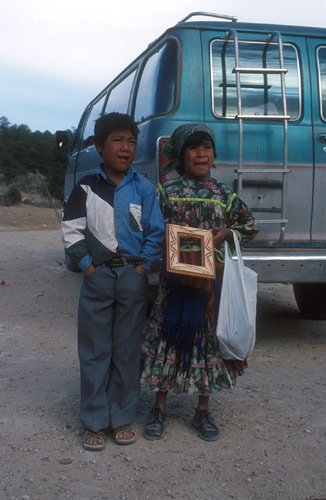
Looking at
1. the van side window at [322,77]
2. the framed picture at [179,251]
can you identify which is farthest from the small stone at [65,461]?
the van side window at [322,77]

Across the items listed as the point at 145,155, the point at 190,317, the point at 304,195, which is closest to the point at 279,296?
the point at 304,195

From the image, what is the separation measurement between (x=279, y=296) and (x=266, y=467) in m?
4.86

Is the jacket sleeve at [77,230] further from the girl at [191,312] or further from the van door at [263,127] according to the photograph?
the van door at [263,127]

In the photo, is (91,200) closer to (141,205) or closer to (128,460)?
(141,205)

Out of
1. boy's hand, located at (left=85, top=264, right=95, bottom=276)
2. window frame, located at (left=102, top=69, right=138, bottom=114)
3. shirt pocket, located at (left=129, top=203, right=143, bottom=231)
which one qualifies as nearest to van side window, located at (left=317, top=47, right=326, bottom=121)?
window frame, located at (left=102, top=69, right=138, bottom=114)

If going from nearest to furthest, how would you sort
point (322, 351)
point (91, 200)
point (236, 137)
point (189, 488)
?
point (189, 488) < point (91, 200) < point (236, 137) < point (322, 351)

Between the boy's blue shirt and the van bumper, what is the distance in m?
1.59

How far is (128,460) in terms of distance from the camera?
2816 mm

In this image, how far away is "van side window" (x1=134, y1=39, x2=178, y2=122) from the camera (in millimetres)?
4461

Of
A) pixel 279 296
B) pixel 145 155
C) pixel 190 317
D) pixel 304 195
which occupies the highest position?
pixel 145 155

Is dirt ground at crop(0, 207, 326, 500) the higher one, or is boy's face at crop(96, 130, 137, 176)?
boy's face at crop(96, 130, 137, 176)

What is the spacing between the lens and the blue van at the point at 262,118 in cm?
440

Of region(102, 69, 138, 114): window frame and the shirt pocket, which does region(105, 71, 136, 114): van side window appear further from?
the shirt pocket

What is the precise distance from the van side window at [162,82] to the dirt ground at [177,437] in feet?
6.40
